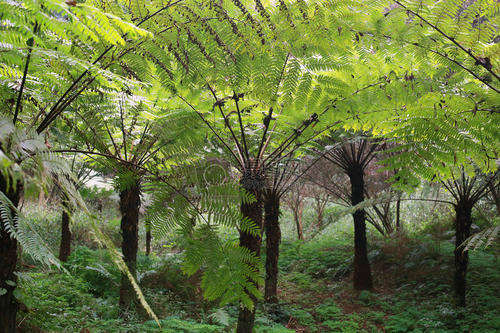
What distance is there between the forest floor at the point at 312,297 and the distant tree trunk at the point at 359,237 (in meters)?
0.23

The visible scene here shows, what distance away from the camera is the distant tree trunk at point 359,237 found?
5.71 metres

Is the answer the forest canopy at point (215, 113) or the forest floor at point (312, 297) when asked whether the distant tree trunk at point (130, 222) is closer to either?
the forest canopy at point (215, 113)

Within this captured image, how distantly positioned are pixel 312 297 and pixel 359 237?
4.46ft

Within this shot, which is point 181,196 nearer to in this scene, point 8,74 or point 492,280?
point 8,74

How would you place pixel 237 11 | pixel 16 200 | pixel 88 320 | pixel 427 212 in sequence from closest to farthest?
pixel 16 200 < pixel 237 11 < pixel 88 320 < pixel 427 212

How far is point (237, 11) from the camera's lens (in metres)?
2.47

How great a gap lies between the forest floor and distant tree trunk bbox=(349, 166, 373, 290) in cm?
23

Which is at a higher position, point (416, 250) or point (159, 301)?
point (416, 250)

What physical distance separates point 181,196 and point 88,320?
2662 mm

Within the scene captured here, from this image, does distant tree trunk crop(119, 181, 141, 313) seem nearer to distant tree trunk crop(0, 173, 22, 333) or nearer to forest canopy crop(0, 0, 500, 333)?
forest canopy crop(0, 0, 500, 333)

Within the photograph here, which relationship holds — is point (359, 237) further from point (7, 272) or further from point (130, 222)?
point (7, 272)

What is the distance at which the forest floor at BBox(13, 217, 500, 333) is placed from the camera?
11.7 feet

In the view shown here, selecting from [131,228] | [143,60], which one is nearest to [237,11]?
[143,60]

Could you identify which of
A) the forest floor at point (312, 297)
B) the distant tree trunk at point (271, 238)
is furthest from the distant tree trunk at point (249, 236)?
the distant tree trunk at point (271, 238)
